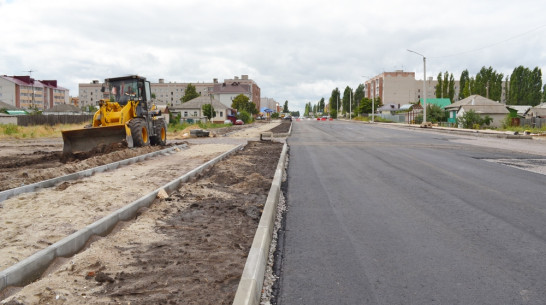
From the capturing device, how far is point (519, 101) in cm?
8762

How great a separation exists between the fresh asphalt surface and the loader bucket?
7936 millimetres

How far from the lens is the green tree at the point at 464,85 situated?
93188 mm

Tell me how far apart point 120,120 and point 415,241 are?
1269cm

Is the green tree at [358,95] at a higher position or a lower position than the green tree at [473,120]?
higher

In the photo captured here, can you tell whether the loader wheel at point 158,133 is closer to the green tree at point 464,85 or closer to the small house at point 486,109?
the small house at point 486,109

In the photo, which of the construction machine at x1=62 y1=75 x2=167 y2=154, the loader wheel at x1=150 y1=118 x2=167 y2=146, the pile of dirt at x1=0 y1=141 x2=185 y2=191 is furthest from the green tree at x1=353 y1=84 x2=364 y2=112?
the pile of dirt at x1=0 y1=141 x2=185 y2=191

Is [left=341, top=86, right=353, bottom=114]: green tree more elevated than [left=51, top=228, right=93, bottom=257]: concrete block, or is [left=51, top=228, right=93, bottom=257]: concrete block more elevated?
[left=341, top=86, right=353, bottom=114]: green tree

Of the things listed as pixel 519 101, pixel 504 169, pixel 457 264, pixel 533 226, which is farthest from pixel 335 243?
pixel 519 101

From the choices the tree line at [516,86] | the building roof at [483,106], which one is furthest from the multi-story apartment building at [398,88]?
the building roof at [483,106]

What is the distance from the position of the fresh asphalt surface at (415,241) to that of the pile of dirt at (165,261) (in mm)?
595

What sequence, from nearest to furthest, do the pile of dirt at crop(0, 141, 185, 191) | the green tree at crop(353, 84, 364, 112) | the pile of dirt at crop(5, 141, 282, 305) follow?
the pile of dirt at crop(5, 141, 282, 305) < the pile of dirt at crop(0, 141, 185, 191) < the green tree at crop(353, 84, 364, 112)

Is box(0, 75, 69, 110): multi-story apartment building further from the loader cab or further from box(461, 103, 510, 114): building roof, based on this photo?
the loader cab

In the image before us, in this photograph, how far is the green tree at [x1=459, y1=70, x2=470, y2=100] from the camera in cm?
9319

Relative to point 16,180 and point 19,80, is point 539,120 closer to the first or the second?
point 16,180
